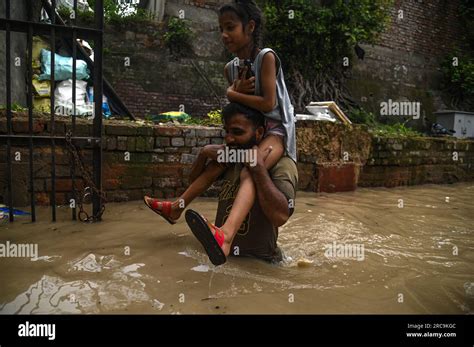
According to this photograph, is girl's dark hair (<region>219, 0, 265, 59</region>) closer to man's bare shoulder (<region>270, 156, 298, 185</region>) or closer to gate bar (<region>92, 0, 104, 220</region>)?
man's bare shoulder (<region>270, 156, 298, 185</region>)

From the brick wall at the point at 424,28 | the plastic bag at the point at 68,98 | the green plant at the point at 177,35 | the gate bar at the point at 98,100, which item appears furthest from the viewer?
the brick wall at the point at 424,28

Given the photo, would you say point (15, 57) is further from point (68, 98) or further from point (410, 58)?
point (410, 58)

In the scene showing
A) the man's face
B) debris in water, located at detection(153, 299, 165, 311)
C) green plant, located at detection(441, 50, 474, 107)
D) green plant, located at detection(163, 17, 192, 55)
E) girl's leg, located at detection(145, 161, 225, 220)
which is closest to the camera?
debris in water, located at detection(153, 299, 165, 311)

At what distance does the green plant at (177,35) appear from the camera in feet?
25.7

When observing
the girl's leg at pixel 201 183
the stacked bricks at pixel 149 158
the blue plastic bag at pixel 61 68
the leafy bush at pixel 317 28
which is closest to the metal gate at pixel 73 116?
the stacked bricks at pixel 149 158

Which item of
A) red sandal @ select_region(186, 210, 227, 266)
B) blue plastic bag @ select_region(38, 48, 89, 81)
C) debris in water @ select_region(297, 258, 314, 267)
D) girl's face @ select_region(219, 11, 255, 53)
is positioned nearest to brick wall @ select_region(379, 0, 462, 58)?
blue plastic bag @ select_region(38, 48, 89, 81)

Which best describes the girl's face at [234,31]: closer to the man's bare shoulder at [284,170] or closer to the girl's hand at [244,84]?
the girl's hand at [244,84]

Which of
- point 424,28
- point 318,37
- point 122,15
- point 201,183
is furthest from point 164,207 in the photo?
point 424,28

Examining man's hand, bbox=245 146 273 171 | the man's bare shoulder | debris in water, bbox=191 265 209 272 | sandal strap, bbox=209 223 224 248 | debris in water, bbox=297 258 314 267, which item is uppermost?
man's hand, bbox=245 146 273 171

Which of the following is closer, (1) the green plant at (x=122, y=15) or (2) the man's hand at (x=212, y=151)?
(2) the man's hand at (x=212, y=151)

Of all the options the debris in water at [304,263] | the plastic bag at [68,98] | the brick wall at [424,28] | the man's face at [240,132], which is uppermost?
the brick wall at [424,28]

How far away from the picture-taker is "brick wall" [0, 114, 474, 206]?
326cm

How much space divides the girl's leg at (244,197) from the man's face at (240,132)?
0.09 meters

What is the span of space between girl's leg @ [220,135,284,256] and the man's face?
0.09m
